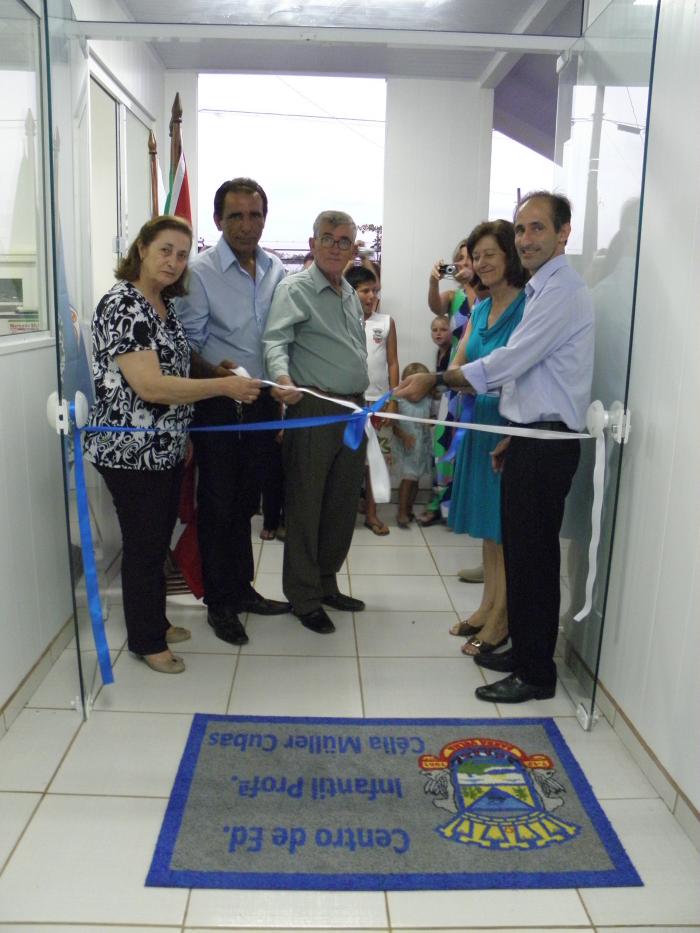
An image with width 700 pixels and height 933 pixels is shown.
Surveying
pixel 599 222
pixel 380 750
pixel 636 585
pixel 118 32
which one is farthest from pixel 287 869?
pixel 118 32

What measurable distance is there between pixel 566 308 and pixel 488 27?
1226mm

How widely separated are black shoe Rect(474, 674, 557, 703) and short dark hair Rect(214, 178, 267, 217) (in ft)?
6.31

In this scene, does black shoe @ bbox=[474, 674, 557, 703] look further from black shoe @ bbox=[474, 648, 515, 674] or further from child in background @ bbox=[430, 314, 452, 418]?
child in background @ bbox=[430, 314, 452, 418]

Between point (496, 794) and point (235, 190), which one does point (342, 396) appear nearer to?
point (235, 190)

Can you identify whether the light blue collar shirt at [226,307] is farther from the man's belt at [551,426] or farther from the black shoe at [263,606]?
the man's belt at [551,426]

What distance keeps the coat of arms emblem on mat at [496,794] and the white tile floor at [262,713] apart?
0.50 feet

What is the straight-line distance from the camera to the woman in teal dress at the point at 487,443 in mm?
2740

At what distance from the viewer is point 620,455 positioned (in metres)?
2.38

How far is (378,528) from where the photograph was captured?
15.7 ft

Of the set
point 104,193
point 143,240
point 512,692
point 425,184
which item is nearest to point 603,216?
point 143,240

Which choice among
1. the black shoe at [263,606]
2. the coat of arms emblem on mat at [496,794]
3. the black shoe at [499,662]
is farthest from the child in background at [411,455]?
the coat of arms emblem on mat at [496,794]

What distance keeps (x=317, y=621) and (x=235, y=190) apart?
1.69m

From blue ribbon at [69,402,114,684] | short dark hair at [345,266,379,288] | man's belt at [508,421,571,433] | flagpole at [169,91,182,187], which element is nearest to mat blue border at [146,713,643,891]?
blue ribbon at [69,402,114,684]

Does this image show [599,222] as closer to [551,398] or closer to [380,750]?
[551,398]
